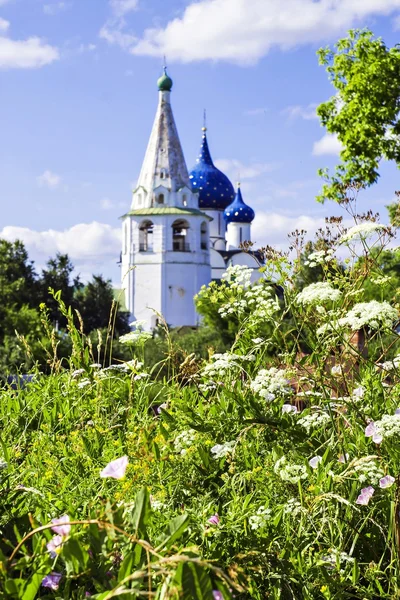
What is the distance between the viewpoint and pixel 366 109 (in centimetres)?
1759

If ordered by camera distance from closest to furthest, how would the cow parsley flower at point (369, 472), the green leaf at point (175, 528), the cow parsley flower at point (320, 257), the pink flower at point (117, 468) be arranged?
the green leaf at point (175, 528)
the pink flower at point (117, 468)
the cow parsley flower at point (369, 472)
the cow parsley flower at point (320, 257)

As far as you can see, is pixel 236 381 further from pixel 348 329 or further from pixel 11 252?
pixel 11 252

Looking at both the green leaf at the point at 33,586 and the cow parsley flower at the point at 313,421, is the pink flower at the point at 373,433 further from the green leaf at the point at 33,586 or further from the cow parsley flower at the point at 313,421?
Result: the green leaf at the point at 33,586

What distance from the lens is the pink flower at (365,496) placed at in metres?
2.42

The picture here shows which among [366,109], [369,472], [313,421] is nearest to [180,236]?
[366,109]

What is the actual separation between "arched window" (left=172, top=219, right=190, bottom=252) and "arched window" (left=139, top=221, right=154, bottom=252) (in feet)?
5.10

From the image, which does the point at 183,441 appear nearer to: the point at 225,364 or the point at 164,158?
the point at 225,364

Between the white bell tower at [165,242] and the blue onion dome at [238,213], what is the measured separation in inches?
687

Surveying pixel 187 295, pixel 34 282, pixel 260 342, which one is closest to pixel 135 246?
pixel 187 295

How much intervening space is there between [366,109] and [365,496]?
1611 centimetres

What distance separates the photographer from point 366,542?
2.40 metres

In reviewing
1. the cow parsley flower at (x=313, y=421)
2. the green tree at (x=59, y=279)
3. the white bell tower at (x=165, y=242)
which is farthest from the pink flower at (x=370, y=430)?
the white bell tower at (x=165, y=242)

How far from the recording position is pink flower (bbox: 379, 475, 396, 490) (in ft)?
7.89

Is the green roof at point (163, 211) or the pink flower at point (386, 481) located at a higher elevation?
the green roof at point (163, 211)
